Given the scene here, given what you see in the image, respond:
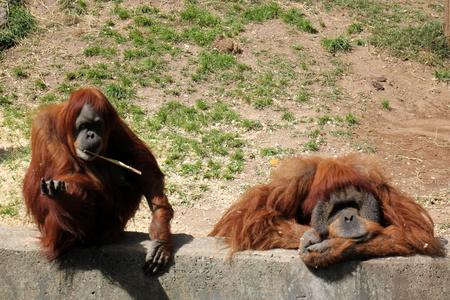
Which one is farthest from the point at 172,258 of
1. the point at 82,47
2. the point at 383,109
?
the point at 82,47

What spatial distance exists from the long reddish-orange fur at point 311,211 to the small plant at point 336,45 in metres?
5.03

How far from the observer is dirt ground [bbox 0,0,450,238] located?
5.82 m

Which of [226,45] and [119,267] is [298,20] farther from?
[119,267]

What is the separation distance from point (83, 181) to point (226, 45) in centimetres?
525

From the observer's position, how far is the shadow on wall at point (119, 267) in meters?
3.64

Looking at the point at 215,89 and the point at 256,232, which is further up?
the point at 256,232

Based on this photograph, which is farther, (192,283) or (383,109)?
(383,109)

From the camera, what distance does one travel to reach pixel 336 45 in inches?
346

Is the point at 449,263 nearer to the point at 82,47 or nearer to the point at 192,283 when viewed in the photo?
the point at 192,283

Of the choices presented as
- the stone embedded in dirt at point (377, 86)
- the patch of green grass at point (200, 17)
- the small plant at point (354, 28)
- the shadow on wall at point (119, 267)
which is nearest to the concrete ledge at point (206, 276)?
the shadow on wall at point (119, 267)

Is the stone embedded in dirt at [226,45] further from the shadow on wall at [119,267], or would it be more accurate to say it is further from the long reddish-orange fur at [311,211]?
the shadow on wall at [119,267]

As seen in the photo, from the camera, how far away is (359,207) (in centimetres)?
369

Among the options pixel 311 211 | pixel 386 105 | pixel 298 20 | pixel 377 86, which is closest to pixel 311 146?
pixel 386 105

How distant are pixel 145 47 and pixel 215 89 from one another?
1.46 metres
